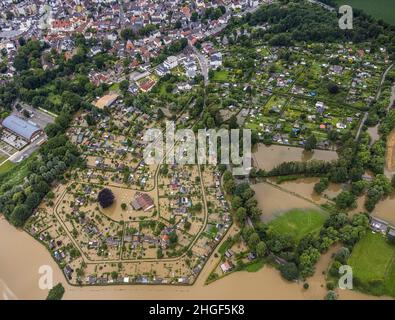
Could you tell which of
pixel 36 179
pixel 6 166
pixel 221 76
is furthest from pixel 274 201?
pixel 6 166

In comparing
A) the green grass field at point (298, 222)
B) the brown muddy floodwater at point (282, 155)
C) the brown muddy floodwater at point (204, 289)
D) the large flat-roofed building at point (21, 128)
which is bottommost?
the brown muddy floodwater at point (204, 289)

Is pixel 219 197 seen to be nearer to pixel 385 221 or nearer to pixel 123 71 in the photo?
pixel 385 221

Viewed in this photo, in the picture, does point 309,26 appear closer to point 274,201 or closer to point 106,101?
point 106,101

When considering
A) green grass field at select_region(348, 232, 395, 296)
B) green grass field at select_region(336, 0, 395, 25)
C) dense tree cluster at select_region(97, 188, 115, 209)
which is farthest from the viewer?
green grass field at select_region(336, 0, 395, 25)

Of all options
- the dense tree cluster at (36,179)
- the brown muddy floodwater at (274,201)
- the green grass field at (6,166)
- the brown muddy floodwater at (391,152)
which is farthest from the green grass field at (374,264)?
the green grass field at (6,166)

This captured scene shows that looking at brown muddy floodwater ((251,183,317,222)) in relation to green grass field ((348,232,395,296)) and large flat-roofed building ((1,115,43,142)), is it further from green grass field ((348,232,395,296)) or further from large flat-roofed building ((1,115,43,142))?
large flat-roofed building ((1,115,43,142))

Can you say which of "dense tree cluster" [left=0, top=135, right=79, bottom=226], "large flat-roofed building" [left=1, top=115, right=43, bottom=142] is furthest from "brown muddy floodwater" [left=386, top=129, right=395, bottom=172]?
"large flat-roofed building" [left=1, top=115, right=43, bottom=142]

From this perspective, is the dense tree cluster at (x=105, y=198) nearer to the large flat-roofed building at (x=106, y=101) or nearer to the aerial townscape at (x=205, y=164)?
the aerial townscape at (x=205, y=164)

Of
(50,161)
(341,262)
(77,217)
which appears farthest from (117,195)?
(341,262)
